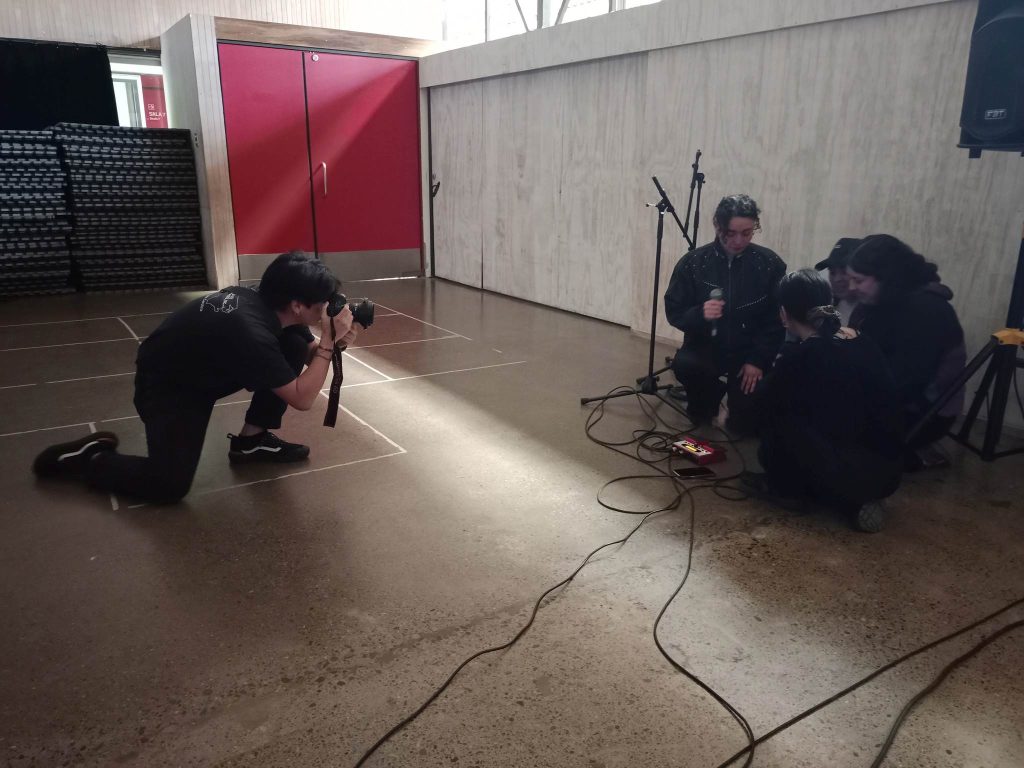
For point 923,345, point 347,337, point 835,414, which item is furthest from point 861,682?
point 347,337

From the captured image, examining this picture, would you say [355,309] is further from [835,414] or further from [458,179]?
[458,179]

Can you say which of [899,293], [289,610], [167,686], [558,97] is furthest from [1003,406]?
[558,97]

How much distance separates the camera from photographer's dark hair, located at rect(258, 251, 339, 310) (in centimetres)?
245

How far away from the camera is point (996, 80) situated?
8.91ft

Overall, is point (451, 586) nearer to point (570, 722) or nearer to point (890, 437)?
point (570, 722)

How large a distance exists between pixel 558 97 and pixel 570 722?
5.18 m

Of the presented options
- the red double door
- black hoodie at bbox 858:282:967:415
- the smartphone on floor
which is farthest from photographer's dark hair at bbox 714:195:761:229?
the red double door

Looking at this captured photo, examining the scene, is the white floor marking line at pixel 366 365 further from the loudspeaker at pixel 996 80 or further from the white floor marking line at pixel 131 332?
the loudspeaker at pixel 996 80

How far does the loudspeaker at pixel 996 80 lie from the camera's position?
104 inches

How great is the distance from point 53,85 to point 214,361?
6.06 m

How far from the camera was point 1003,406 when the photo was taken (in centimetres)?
289

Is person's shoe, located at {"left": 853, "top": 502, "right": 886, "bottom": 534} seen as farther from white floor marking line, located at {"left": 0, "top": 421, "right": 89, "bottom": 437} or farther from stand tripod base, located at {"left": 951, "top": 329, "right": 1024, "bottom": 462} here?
white floor marking line, located at {"left": 0, "top": 421, "right": 89, "bottom": 437}

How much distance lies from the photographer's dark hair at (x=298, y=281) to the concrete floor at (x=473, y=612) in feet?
2.39

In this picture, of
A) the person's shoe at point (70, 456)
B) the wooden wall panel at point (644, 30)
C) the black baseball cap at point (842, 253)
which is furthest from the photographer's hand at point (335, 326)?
the wooden wall panel at point (644, 30)
